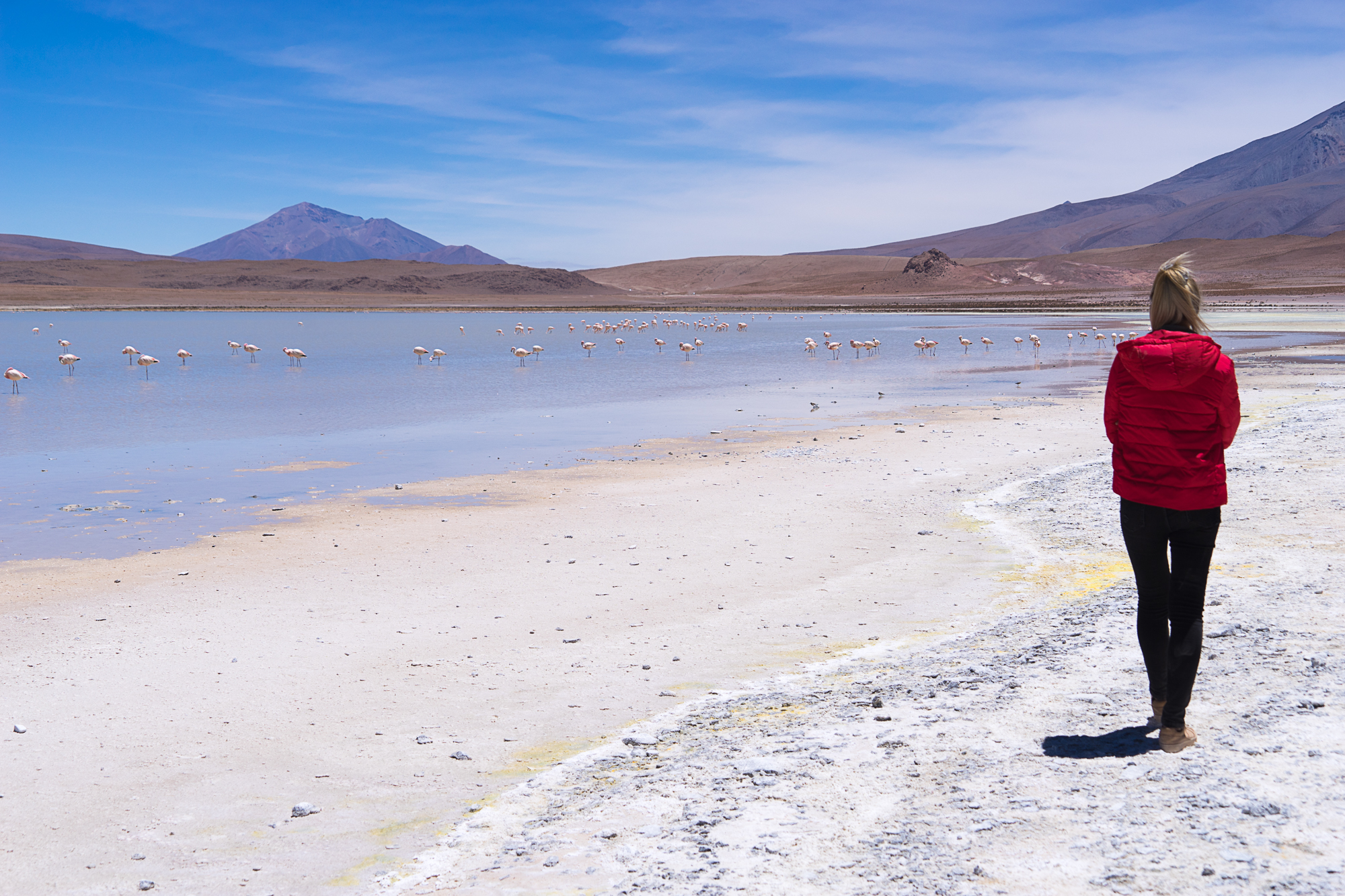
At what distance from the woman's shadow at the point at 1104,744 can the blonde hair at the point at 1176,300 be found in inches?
64.4

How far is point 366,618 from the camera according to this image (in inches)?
262

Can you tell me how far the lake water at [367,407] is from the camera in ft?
36.0

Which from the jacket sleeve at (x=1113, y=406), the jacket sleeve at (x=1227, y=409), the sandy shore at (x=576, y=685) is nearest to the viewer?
the sandy shore at (x=576, y=685)

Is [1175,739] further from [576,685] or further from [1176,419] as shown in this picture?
[576,685]

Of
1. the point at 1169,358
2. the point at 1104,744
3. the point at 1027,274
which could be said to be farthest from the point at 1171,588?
the point at 1027,274

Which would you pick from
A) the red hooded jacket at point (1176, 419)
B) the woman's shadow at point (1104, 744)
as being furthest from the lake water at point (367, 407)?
the red hooded jacket at point (1176, 419)

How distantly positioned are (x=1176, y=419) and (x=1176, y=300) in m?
0.48

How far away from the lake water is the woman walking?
7789mm

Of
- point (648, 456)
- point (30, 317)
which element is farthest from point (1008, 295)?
point (648, 456)

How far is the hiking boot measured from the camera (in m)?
3.87

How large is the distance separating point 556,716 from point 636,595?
212cm

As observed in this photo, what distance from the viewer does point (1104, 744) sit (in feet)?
13.2

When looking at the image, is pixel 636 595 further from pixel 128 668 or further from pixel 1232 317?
pixel 1232 317

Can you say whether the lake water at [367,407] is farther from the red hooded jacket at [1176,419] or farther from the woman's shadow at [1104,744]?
the red hooded jacket at [1176,419]
